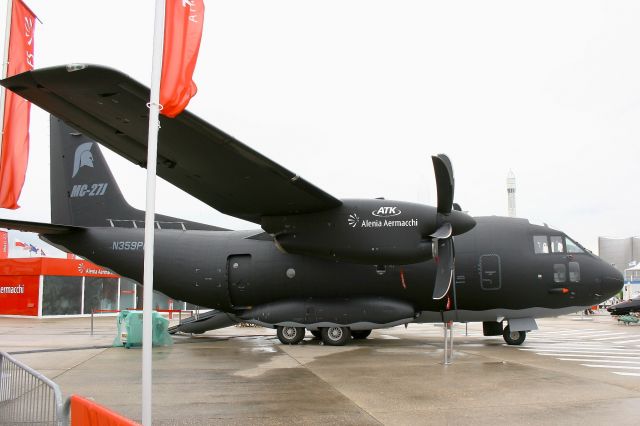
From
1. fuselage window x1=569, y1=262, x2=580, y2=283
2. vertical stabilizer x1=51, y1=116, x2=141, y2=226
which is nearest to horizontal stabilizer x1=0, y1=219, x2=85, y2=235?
vertical stabilizer x1=51, y1=116, x2=141, y2=226

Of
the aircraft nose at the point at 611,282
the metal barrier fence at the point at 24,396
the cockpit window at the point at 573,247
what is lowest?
the metal barrier fence at the point at 24,396

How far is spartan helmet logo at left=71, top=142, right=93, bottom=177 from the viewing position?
18.3 m

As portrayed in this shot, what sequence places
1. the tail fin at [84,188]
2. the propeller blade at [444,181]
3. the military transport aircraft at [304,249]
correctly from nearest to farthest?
the military transport aircraft at [304,249] → the propeller blade at [444,181] → the tail fin at [84,188]

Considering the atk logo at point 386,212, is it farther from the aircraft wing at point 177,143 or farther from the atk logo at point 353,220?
the aircraft wing at point 177,143

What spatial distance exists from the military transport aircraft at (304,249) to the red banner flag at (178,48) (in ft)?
13.3

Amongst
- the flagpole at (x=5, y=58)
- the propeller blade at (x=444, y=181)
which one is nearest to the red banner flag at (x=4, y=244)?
the flagpole at (x=5, y=58)

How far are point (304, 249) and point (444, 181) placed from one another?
417 cm

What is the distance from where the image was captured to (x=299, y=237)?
1440cm

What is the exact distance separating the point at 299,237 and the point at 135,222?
7052 millimetres

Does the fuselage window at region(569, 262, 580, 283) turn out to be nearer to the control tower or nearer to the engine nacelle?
the engine nacelle

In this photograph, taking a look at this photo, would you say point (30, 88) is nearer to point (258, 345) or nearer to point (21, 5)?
point (21, 5)

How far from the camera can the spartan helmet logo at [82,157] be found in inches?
720

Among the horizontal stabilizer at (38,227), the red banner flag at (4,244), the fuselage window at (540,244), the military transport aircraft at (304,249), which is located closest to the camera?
the military transport aircraft at (304,249)

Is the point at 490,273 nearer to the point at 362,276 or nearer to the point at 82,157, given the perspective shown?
the point at 362,276
